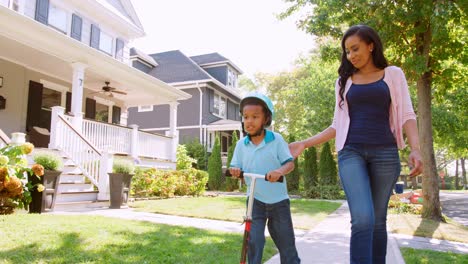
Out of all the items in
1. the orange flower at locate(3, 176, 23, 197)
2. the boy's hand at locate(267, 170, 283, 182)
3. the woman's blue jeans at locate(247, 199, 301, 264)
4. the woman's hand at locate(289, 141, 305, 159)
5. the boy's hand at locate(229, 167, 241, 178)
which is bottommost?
the woman's blue jeans at locate(247, 199, 301, 264)

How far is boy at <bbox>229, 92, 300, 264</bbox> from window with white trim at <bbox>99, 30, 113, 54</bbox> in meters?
14.2

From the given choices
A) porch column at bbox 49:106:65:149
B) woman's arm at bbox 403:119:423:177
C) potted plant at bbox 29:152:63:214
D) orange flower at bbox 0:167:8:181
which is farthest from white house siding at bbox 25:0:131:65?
woman's arm at bbox 403:119:423:177

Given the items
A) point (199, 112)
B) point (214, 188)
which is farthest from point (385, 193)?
point (199, 112)

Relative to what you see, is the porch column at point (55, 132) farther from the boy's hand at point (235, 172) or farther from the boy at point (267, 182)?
the boy's hand at point (235, 172)

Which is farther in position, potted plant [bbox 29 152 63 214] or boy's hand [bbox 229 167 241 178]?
potted plant [bbox 29 152 63 214]

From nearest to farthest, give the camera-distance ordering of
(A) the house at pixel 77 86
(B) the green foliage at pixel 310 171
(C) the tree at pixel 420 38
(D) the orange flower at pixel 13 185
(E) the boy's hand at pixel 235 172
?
(E) the boy's hand at pixel 235 172, (D) the orange flower at pixel 13 185, (C) the tree at pixel 420 38, (A) the house at pixel 77 86, (B) the green foliage at pixel 310 171

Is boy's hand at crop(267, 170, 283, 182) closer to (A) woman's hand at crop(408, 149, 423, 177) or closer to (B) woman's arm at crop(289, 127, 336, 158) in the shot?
(B) woman's arm at crop(289, 127, 336, 158)

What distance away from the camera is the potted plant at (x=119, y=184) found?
8.88 meters

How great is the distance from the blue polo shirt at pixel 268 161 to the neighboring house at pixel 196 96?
2138 centimetres

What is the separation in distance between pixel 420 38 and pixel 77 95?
909cm

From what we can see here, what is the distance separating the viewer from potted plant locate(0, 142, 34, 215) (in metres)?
5.84

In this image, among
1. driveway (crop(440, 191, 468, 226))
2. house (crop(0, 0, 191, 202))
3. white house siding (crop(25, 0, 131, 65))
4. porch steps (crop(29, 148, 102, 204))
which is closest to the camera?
porch steps (crop(29, 148, 102, 204))

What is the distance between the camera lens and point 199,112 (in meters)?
25.2

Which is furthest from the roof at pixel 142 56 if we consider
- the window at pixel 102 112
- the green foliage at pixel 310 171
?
the green foliage at pixel 310 171
